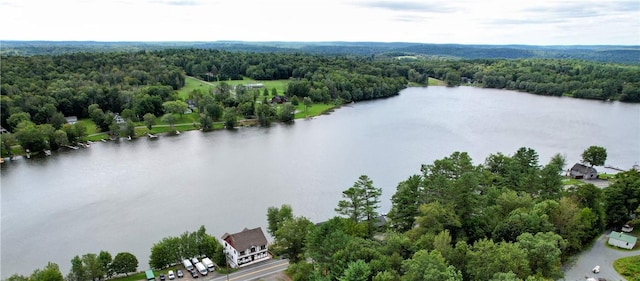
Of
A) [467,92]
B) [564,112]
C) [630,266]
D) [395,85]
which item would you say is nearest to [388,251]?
[630,266]

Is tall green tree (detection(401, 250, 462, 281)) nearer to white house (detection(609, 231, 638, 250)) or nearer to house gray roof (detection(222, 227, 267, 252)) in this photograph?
house gray roof (detection(222, 227, 267, 252))

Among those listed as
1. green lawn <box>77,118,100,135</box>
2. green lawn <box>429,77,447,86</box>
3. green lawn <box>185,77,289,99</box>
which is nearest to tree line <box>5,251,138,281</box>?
green lawn <box>77,118,100,135</box>

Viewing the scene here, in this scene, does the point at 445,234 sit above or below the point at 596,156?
above

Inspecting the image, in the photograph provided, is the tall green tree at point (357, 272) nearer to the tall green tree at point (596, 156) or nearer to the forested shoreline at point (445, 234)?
the forested shoreline at point (445, 234)

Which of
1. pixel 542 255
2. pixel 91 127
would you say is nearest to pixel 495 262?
pixel 542 255

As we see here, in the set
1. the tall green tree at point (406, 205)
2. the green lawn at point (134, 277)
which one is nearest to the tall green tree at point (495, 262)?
the tall green tree at point (406, 205)

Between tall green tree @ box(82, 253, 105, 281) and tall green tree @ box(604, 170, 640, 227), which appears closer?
tall green tree @ box(82, 253, 105, 281)

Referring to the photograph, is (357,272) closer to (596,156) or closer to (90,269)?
(90,269)
